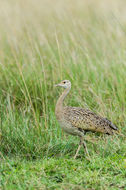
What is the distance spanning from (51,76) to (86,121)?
207 cm

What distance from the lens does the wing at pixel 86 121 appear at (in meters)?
5.35

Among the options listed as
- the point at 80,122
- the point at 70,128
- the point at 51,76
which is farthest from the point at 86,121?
the point at 51,76

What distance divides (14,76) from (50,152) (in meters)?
2.19

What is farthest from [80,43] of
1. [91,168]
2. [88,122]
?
[91,168]

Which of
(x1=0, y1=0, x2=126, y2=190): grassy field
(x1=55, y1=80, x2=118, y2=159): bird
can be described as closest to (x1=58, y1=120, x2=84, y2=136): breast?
(x1=55, y1=80, x2=118, y2=159): bird

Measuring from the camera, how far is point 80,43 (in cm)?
841

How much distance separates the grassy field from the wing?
191mm

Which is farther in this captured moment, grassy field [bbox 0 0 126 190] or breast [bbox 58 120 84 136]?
Result: breast [bbox 58 120 84 136]

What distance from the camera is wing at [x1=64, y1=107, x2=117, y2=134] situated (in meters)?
5.35

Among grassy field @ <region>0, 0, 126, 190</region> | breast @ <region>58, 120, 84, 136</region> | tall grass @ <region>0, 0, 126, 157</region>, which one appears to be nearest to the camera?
grassy field @ <region>0, 0, 126, 190</region>

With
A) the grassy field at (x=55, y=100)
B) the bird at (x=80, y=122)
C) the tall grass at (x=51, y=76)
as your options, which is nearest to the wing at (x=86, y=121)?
the bird at (x=80, y=122)

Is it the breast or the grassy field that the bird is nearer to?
the breast

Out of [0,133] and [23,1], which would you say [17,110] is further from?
[23,1]

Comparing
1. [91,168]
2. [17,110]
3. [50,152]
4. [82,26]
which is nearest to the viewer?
[91,168]
